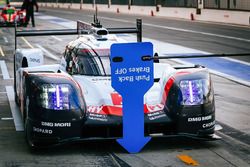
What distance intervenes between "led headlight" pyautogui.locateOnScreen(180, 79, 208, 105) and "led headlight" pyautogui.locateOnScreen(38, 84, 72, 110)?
1.46m

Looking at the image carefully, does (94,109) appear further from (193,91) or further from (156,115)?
(193,91)

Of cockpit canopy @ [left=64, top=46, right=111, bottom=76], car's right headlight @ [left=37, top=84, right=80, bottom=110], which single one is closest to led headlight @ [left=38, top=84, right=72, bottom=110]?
car's right headlight @ [left=37, top=84, right=80, bottom=110]

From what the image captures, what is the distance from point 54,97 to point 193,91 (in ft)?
5.84

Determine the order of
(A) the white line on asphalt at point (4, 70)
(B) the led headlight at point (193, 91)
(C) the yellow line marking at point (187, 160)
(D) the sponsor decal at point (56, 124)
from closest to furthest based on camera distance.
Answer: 1. (C) the yellow line marking at point (187, 160)
2. (D) the sponsor decal at point (56, 124)
3. (B) the led headlight at point (193, 91)
4. (A) the white line on asphalt at point (4, 70)

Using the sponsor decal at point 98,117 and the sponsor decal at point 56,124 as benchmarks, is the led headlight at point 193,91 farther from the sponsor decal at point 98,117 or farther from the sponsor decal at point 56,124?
the sponsor decal at point 56,124

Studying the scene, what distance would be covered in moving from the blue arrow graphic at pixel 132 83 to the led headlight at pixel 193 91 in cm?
47

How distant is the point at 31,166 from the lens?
22.2 feet

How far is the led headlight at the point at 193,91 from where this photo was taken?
752 centimetres

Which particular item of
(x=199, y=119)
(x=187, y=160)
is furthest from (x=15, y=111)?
(x=187, y=160)

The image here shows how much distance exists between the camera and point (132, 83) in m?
7.40

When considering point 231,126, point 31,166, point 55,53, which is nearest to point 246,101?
point 231,126

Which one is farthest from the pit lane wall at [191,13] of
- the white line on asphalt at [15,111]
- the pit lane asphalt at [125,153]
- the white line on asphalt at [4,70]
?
the pit lane asphalt at [125,153]

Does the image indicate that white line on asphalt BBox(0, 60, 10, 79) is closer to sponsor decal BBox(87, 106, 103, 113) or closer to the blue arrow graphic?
sponsor decal BBox(87, 106, 103, 113)

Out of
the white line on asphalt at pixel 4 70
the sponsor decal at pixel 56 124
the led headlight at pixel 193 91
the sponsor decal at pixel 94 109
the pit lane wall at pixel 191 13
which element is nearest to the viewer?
the sponsor decal at pixel 56 124
